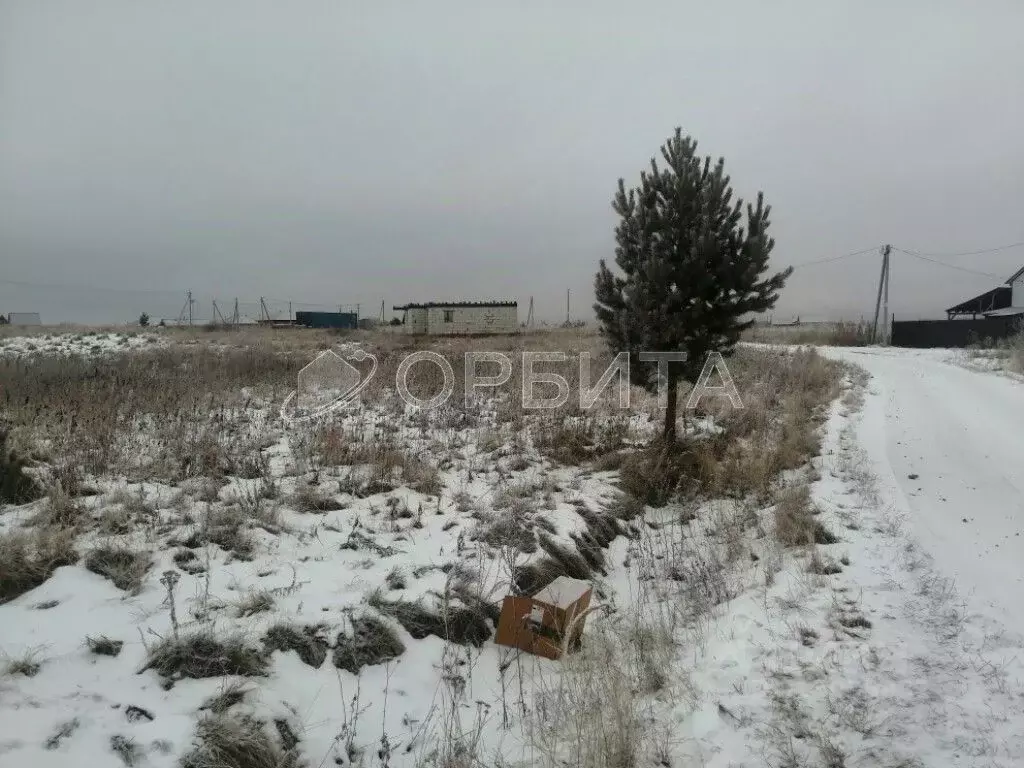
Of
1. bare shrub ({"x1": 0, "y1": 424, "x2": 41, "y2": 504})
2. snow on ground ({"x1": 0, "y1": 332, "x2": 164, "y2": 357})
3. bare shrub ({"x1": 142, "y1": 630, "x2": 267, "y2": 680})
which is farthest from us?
snow on ground ({"x1": 0, "y1": 332, "x2": 164, "y2": 357})

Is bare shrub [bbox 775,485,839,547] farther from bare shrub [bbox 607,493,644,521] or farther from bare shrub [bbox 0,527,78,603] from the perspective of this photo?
bare shrub [bbox 0,527,78,603]

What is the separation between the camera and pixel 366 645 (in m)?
3.57

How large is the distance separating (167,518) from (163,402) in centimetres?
490

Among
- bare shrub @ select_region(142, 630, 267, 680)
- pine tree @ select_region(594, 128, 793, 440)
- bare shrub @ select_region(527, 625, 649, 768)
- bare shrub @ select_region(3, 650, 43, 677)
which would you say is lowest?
bare shrub @ select_region(527, 625, 649, 768)

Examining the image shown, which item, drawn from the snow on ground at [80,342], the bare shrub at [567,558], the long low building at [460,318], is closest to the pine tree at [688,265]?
the bare shrub at [567,558]

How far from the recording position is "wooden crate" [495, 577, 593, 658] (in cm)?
377

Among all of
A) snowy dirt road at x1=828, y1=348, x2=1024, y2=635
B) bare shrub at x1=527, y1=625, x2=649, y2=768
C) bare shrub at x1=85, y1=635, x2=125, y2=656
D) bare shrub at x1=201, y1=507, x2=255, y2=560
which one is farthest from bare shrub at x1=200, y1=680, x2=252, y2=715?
snowy dirt road at x1=828, y1=348, x2=1024, y2=635

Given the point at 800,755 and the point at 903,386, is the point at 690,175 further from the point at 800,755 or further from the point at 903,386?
the point at 903,386

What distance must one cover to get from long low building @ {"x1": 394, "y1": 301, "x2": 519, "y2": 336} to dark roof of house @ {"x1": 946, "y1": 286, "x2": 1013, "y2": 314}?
29.8 metres

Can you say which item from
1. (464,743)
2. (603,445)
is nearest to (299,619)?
(464,743)

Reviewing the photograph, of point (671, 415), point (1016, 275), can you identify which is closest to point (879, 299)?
point (1016, 275)

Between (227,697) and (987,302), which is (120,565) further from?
(987,302)

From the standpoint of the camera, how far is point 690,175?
288 inches

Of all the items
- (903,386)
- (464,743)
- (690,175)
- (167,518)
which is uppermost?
(690,175)
